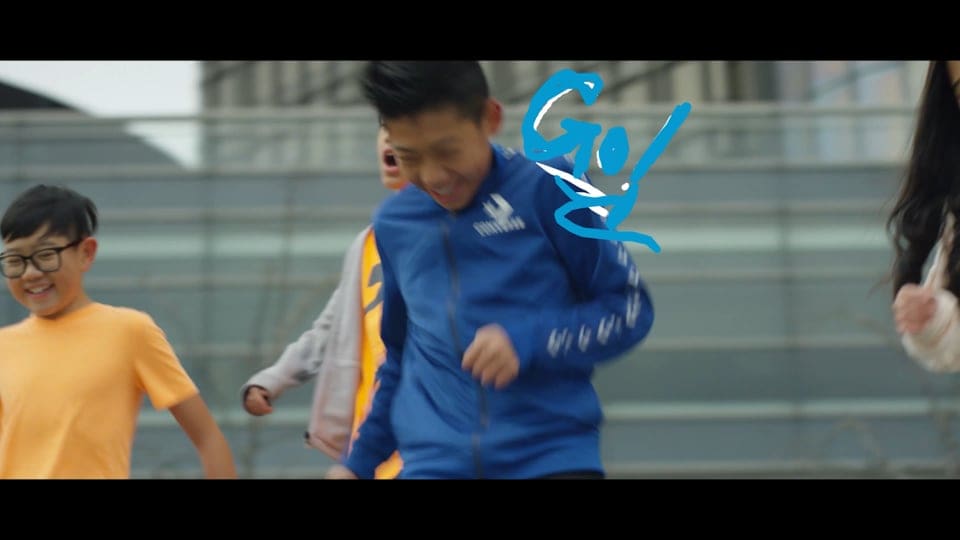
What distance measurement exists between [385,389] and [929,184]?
141cm

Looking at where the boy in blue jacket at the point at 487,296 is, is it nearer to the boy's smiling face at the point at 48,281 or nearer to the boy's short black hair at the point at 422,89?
the boy's short black hair at the point at 422,89

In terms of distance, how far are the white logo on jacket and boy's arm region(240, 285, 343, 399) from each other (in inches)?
29.8

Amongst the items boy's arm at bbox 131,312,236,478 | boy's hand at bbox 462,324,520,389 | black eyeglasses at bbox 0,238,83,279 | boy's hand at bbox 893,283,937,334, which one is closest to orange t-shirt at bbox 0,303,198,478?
boy's arm at bbox 131,312,236,478

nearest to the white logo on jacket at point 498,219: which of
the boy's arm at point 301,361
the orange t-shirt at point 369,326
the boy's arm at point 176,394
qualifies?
the orange t-shirt at point 369,326

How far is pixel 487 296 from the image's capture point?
3.17 meters

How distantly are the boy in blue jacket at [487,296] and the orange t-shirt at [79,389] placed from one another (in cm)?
65

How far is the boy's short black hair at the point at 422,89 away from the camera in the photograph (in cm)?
322

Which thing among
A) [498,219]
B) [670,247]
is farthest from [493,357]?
[670,247]

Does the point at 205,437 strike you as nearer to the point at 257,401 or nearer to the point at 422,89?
the point at 257,401

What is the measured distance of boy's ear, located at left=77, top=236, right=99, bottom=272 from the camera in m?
3.73

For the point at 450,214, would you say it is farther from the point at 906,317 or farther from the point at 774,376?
the point at 774,376

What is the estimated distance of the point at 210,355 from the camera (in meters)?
6.57

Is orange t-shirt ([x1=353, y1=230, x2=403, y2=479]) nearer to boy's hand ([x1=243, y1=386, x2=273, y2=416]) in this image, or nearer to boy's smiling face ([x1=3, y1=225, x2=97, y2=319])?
boy's hand ([x1=243, y1=386, x2=273, y2=416])
